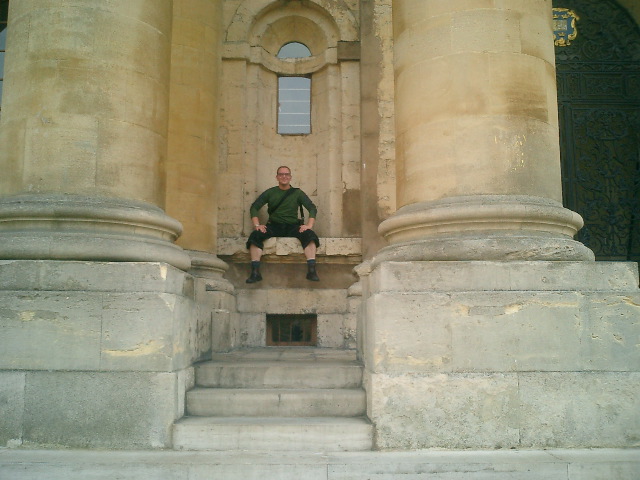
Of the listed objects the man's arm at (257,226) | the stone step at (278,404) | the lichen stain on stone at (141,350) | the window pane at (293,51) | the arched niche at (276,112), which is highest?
the window pane at (293,51)

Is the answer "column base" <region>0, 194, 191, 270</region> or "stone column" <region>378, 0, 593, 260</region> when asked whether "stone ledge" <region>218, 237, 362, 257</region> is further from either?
"column base" <region>0, 194, 191, 270</region>

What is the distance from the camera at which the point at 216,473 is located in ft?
14.5

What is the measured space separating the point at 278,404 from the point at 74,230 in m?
2.34

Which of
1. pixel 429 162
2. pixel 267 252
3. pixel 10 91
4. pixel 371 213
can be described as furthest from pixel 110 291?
pixel 371 213

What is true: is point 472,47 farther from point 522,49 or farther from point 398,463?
point 398,463

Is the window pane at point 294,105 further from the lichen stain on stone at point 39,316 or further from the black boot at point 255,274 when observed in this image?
the lichen stain on stone at point 39,316

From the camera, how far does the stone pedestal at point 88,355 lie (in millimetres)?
4922

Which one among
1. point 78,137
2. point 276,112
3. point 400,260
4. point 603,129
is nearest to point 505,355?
point 400,260

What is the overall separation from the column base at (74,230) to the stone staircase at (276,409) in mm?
1311

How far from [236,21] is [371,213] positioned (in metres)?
4.27

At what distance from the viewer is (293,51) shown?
1184 cm

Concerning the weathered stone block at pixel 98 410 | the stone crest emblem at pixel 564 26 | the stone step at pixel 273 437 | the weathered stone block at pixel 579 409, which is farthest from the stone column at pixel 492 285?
the stone crest emblem at pixel 564 26

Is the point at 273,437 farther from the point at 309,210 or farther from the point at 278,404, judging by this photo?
the point at 309,210

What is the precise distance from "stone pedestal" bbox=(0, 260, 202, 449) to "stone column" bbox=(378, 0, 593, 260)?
2276 mm
